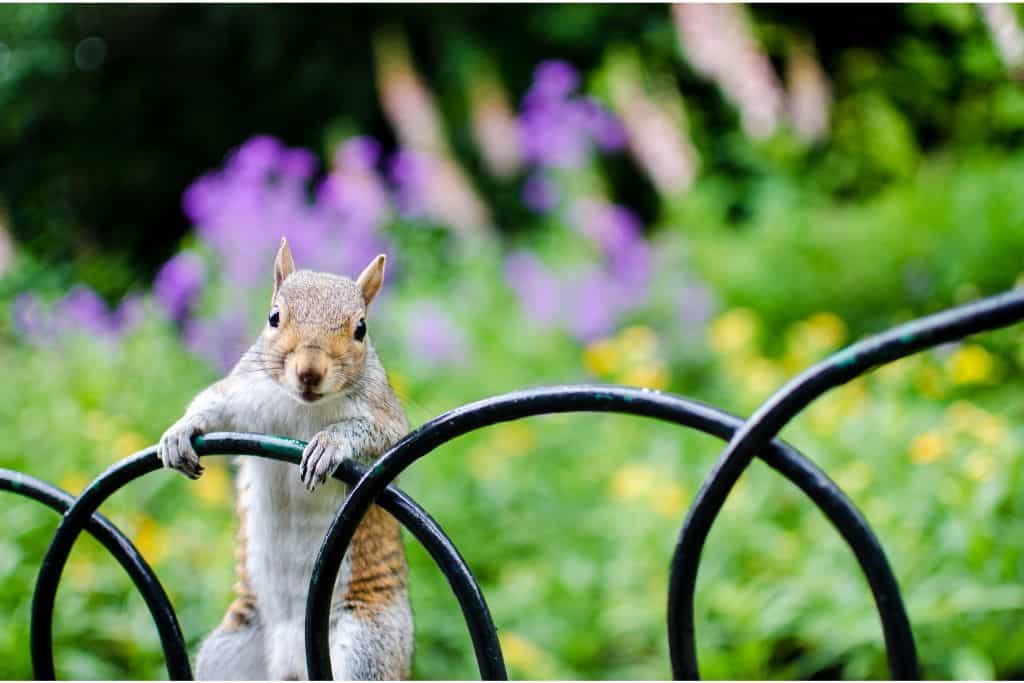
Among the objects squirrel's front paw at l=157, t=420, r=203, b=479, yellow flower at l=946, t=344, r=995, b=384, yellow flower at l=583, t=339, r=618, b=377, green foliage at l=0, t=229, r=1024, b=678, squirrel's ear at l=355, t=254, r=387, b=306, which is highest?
yellow flower at l=583, t=339, r=618, b=377

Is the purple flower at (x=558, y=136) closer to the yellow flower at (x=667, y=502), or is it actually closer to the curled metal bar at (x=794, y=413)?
the yellow flower at (x=667, y=502)

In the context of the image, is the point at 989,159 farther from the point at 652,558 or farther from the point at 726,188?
the point at 652,558

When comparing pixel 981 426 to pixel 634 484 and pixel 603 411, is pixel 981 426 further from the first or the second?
pixel 603 411

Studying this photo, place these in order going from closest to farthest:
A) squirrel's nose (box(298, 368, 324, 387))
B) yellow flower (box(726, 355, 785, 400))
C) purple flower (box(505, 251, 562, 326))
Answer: squirrel's nose (box(298, 368, 324, 387)) → yellow flower (box(726, 355, 785, 400)) → purple flower (box(505, 251, 562, 326))

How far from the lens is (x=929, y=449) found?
1.71 m

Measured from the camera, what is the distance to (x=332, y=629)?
587 mm

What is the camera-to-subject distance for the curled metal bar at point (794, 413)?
38cm

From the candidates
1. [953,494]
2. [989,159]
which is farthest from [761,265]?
[953,494]

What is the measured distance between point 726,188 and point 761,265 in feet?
4.76

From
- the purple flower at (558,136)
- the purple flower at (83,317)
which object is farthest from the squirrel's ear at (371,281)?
the purple flower at (558,136)

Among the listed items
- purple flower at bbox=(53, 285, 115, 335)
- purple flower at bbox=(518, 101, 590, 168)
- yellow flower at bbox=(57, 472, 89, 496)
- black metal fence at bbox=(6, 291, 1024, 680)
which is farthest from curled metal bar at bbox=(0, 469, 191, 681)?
purple flower at bbox=(518, 101, 590, 168)

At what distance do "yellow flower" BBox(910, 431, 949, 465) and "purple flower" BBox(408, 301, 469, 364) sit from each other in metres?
1.29

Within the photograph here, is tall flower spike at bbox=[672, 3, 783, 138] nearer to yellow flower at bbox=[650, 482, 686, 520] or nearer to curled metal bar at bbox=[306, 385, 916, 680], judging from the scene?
yellow flower at bbox=[650, 482, 686, 520]

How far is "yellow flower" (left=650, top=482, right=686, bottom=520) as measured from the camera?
177 centimetres
